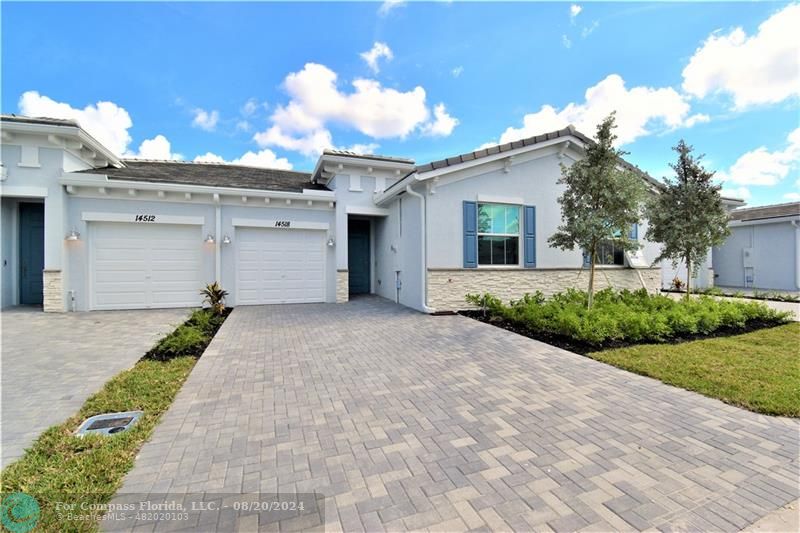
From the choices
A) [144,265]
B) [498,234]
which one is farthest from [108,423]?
[498,234]

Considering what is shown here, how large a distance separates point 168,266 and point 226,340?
576cm

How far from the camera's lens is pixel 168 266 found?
1033 cm

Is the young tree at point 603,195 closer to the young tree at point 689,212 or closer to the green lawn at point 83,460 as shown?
the young tree at point 689,212

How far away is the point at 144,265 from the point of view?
398 inches

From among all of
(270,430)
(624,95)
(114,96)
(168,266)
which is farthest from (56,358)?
(624,95)

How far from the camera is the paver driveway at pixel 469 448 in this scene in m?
2.08

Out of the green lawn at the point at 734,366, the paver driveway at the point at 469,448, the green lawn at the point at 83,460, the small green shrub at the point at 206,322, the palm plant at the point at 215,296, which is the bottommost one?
the paver driveway at the point at 469,448

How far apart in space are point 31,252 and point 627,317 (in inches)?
658

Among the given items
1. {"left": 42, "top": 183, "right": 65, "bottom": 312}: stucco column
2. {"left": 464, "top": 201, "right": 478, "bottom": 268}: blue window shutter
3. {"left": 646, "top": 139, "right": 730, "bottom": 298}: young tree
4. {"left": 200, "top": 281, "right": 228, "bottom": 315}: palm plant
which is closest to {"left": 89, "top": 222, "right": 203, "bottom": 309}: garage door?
{"left": 42, "top": 183, "right": 65, "bottom": 312}: stucco column

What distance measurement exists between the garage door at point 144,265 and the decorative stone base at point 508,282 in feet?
25.6

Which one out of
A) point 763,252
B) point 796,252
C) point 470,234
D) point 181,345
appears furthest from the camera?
point 763,252

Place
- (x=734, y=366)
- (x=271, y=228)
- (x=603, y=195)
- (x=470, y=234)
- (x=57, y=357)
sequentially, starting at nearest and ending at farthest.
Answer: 1. (x=734, y=366)
2. (x=57, y=357)
3. (x=603, y=195)
4. (x=470, y=234)
5. (x=271, y=228)

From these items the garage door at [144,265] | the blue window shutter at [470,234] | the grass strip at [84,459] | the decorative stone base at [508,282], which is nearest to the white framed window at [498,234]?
the blue window shutter at [470,234]

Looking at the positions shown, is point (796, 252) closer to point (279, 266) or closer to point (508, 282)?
point (508, 282)
